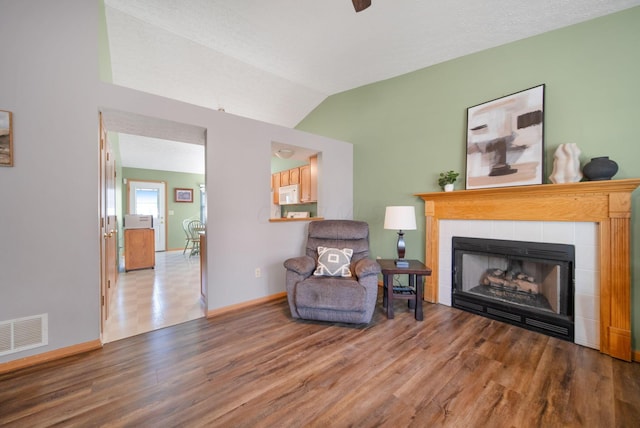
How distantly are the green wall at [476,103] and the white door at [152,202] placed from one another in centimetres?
534

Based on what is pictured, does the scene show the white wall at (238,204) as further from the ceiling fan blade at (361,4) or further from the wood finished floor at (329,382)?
the ceiling fan blade at (361,4)

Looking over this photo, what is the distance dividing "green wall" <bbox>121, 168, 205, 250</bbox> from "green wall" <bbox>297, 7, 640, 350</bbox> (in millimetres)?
4989

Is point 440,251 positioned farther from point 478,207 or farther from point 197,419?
point 197,419

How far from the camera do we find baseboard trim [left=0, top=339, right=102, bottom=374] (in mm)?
Answer: 1657

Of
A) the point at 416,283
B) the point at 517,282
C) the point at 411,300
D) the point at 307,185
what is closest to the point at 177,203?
the point at 307,185

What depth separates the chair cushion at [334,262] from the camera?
258cm

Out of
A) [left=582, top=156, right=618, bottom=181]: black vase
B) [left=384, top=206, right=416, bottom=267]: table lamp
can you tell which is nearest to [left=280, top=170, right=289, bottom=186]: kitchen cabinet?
[left=384, top=206, right=416, bottom=267]: table lamp

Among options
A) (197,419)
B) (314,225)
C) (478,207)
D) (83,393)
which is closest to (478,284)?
(478,207)

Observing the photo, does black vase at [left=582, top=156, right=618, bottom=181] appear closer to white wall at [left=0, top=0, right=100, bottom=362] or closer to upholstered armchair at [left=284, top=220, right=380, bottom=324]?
upholstered armchair at [left=284, top=220, right=380, bottom=324]

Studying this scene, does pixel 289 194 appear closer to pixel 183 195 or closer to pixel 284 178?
pixel 284 178

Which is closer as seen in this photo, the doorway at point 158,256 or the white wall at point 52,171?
the white wall at point 52,171

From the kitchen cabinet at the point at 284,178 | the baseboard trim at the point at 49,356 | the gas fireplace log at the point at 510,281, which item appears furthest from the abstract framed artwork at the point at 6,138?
the gas fireplace log at the point at 510,281

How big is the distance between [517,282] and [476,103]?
202 centimetres

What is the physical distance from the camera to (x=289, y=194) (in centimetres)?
523
